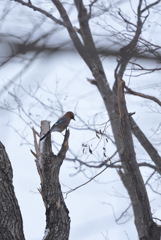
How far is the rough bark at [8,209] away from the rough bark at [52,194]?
0.17m

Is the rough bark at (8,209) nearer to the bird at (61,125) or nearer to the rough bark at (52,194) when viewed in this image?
the rough bark at (52,194)

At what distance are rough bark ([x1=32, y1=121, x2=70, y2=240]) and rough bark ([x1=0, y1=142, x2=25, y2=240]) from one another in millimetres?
168

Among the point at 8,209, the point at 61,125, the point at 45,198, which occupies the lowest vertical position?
the point at 8,209

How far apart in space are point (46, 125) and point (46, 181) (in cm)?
38

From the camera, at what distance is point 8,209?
6.98ft

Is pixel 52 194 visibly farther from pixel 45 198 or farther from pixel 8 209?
pixel 8 209

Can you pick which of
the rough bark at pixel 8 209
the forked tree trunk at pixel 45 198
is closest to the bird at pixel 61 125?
the forked tree trunk at pixel 45 198

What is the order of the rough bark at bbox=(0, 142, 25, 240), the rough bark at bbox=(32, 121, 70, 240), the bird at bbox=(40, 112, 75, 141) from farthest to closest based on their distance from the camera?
the bird at bbox=(40, 112, 75, 141) < the rough bark at bbox=(32, 121, 70, 240) < the rough bark at bbox=(0, 142, 25, 240)

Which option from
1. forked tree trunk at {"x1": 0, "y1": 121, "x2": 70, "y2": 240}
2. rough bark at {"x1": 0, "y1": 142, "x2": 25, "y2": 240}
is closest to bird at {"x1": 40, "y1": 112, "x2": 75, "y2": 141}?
forked tree trunk at {"x1": 0, "y1": 121, "x2": 70, "y2": 240}

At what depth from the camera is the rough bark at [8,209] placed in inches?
82.0

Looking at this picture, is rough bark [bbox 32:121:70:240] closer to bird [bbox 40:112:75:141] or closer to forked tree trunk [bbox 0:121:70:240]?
forked tree trunk [bbox 0:121:70:240]

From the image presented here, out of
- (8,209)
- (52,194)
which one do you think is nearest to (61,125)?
(52,194)

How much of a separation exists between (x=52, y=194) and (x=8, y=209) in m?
0.26

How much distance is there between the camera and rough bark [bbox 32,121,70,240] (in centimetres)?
223
